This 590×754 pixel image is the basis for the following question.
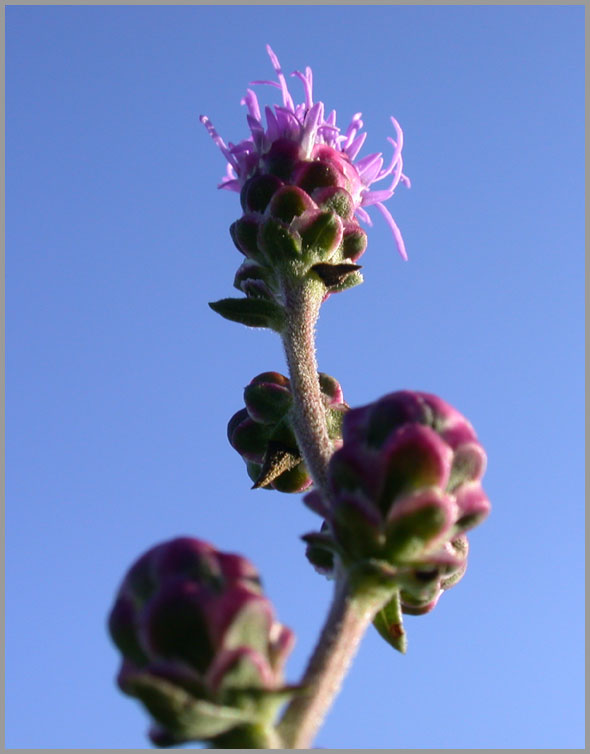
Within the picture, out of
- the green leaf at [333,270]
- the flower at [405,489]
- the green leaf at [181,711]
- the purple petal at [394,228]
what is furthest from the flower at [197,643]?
the purple petal at [394,228]

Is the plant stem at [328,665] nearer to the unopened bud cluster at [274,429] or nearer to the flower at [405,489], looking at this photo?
the flower at [405,489]

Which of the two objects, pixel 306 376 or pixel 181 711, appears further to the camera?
pixel 306 376

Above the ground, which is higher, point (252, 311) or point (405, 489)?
point (252, 311)

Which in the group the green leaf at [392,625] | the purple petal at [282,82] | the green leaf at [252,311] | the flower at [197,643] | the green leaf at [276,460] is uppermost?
the purple petal at [282,82]

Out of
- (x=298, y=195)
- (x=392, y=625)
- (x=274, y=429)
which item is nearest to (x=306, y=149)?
(x=298, y=195)

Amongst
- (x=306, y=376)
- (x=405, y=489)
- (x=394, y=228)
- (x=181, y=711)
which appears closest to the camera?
(x=181, y=711)

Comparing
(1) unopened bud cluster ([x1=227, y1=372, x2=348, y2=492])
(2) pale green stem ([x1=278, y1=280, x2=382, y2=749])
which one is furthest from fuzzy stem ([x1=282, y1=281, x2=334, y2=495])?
(1) unopened bud cluster ([x1=227, y1=372, x2=348, y2=492])

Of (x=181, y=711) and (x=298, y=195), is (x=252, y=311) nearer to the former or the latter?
(x=298, y=195)

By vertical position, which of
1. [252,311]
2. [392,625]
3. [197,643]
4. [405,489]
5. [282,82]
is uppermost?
[282,82]
